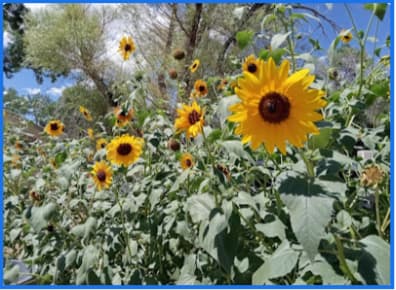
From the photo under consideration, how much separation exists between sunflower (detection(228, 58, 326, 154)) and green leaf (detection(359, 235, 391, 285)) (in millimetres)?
216

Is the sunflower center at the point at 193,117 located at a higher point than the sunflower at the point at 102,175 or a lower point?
higher

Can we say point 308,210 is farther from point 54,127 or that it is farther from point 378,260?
point 54,127

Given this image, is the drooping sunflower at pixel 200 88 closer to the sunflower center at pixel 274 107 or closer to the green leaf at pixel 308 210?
the sunflower center at pixel 274 107

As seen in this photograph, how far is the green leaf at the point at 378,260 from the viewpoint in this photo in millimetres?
646

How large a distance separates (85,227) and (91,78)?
8159mm

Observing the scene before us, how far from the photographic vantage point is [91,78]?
351 inches

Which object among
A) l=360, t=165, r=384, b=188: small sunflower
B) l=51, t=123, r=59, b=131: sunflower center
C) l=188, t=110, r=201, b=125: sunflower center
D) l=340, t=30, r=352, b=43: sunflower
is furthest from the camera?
l=51, t=123, r=59, b=131: sunflower center

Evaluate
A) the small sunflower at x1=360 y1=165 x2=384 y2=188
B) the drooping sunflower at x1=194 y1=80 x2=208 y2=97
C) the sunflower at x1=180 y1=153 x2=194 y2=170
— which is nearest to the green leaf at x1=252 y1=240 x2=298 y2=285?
the small sunflower at x1=360 y1=165 x2=384 y2=188

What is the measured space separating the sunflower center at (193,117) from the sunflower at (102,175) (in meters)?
0.41

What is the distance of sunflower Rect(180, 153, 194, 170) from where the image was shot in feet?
4.09

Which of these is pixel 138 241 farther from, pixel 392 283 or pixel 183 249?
pixel 392 283

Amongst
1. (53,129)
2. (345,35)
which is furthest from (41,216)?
(53,129)

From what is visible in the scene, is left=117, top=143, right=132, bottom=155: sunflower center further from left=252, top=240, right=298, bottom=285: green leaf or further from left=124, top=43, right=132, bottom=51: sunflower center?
left=124, top=43, right=132, bottom=51: sunflower center

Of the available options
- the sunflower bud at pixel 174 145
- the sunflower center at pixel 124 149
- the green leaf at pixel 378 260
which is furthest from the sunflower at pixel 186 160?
the green leaf at pixel 378 260
